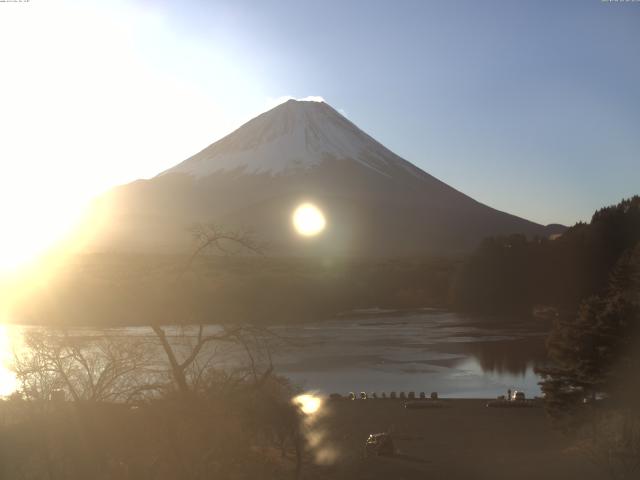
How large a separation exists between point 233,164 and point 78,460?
4696 inches

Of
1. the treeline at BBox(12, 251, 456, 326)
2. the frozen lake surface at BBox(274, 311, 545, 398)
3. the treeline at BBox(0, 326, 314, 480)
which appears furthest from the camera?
the frozen lake surface at BBox(274, 311, 545, 398)

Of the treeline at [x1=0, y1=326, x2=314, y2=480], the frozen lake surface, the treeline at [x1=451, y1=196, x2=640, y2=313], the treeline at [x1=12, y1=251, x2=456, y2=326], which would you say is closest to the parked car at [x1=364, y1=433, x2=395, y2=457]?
the treeline at [x1=12, y1=251, x2=456, y2=326]

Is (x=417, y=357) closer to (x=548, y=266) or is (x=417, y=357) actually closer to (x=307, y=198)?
(x=548, y=266)

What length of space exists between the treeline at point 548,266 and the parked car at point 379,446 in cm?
3043

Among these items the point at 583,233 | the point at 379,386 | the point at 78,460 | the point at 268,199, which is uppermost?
the point at 268,199

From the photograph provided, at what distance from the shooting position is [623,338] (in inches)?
518

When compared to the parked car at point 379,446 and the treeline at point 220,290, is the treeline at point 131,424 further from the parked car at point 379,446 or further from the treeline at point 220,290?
the parked car at point 379,446

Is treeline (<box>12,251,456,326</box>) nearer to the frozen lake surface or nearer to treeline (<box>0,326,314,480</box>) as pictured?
treeline (<box>0,326,314,480</box>)

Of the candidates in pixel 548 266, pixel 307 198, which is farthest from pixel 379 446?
pixel 307 198

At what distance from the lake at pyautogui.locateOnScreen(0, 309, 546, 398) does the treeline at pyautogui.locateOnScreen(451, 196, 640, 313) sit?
20.3ft

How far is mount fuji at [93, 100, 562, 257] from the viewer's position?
3949 inches

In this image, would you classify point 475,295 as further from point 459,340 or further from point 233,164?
point 233,164

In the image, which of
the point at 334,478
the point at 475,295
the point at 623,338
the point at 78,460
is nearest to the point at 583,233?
the point at 475,295

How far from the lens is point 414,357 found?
95.9 ft
